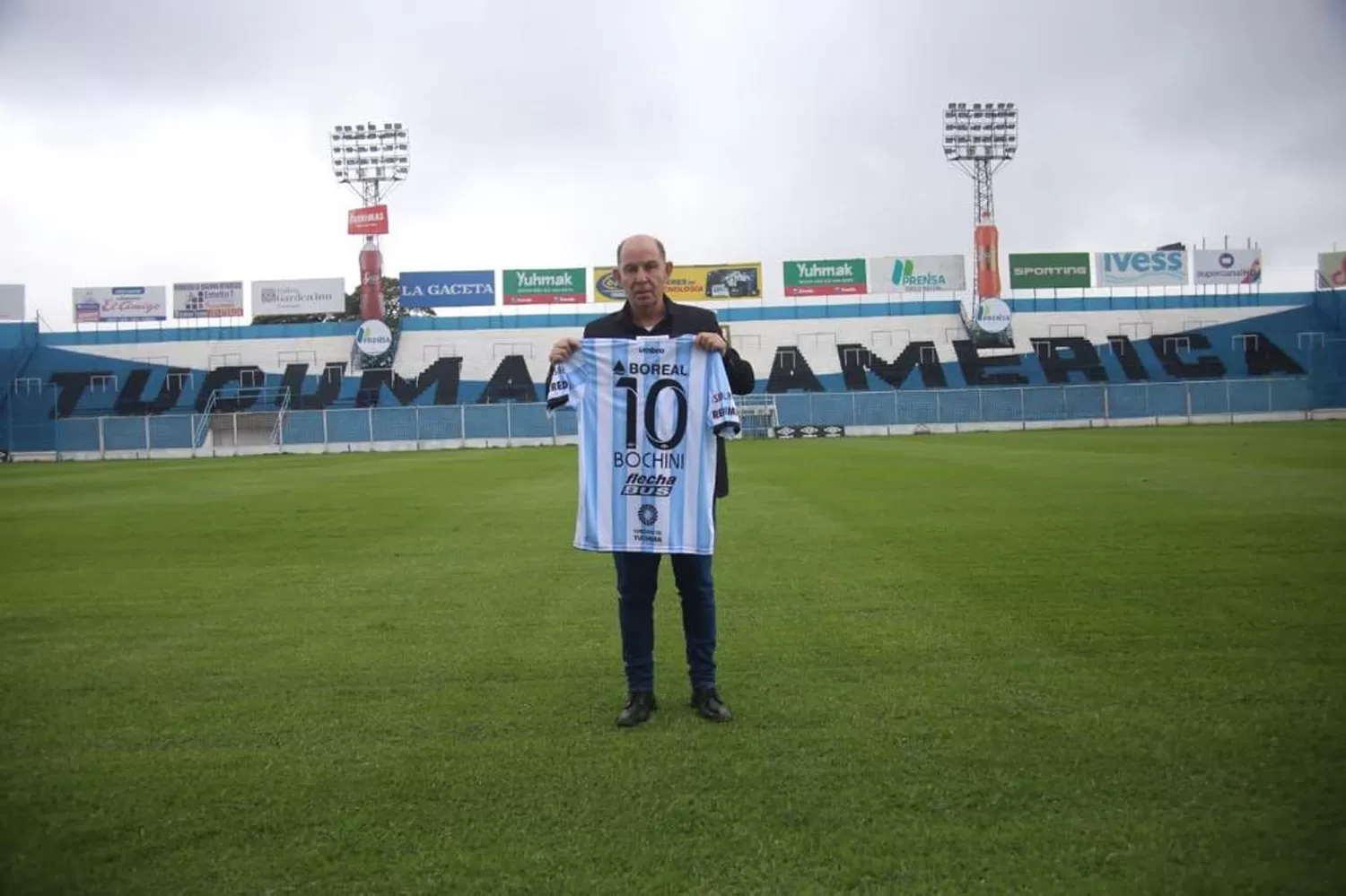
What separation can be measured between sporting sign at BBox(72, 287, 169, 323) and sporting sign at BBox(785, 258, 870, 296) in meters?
33.7

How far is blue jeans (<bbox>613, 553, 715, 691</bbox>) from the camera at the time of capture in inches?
150

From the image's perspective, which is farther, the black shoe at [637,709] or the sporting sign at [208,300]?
the sporting sign at [208,300]

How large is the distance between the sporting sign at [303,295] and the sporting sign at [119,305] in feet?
17.6

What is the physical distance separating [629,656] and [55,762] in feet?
6.65

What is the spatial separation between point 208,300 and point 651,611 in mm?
54247

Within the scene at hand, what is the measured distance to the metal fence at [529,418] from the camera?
39531mm

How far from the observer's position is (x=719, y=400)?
4.05m

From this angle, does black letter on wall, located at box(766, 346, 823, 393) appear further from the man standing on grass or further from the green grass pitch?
the man standing on grass

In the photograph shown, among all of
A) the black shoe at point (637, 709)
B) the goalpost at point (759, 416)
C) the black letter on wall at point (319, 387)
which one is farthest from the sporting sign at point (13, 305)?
the black shoe at point (637, 709)

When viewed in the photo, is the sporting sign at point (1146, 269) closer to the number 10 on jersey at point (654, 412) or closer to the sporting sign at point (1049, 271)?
the sporting sign at point (1049, 271)

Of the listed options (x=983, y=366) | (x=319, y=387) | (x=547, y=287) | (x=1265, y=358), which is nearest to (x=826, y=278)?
(x=983, y=366)

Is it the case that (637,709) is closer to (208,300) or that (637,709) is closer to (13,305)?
(208,300)

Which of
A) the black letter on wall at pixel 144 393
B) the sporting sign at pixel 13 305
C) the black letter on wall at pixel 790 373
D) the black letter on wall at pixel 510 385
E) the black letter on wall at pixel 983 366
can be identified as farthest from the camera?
the sporting sign at pixel 13 305

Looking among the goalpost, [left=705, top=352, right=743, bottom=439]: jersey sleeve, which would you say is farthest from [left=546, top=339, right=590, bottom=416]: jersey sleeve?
the goalpost
